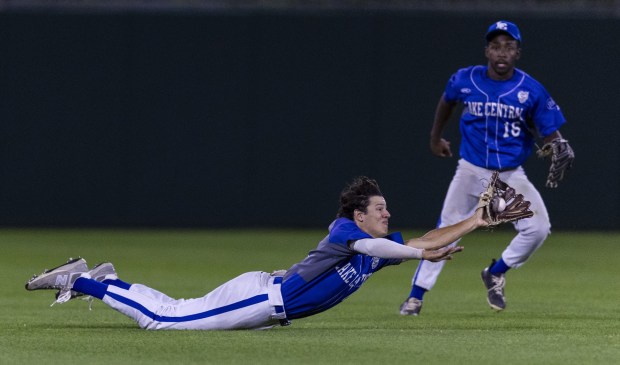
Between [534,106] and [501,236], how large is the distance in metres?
8.91

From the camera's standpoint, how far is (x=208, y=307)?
8.62 metres

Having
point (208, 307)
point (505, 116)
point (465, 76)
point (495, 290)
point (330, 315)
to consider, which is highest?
point (465, 76)

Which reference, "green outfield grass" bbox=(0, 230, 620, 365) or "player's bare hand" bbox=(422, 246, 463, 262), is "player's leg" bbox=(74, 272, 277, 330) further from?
"player's bare hand" bbox=(422, 246, 463, 262)

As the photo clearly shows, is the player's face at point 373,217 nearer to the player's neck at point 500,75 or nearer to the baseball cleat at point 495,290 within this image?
the baseball cleat at point 495,290

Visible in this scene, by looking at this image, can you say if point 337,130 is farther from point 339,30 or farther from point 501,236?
point 501,236

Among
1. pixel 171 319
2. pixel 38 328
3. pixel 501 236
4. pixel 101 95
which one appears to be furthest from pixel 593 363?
pixel 101 95

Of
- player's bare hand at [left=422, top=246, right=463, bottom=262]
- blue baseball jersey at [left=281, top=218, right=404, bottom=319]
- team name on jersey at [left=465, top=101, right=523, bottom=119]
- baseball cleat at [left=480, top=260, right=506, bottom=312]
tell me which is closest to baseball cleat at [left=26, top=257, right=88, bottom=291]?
blue baseball jersey at [left=281, top=218, right=404, bottom=319]

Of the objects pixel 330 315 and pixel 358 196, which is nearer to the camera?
pixel 358 196

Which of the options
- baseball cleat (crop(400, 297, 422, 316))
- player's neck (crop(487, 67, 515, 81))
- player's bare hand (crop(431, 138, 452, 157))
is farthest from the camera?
player's bare hand (crop(431, 138, 452, 157))

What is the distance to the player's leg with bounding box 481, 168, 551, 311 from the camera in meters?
10.5

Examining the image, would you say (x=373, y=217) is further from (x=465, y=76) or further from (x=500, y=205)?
(x=465, y=76)

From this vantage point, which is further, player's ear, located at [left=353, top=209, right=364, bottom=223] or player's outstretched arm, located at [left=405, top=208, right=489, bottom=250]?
player's ear, located at [left=353, top=209, right=364, bottom=223]

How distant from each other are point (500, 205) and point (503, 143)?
256 centimetres

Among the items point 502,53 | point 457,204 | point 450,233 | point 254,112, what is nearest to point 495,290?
point 457,204
